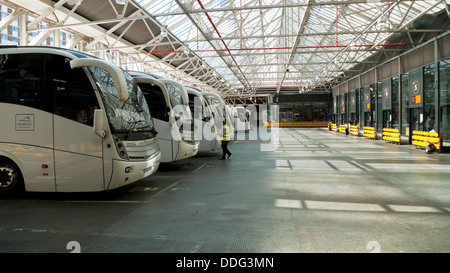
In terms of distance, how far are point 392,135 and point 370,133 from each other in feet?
15.8

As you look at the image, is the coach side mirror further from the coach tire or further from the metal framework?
the metal framework

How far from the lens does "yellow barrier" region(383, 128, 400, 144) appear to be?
19422 mm

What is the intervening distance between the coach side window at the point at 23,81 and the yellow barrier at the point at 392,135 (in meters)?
19.0

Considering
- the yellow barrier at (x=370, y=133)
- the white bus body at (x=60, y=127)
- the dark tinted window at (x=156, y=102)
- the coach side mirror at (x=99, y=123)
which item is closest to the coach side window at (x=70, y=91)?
the white bus body at (x=60, y=127)

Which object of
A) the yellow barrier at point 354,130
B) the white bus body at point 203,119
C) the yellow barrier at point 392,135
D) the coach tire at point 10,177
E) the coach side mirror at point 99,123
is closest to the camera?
the coach side mirror at point 99,123

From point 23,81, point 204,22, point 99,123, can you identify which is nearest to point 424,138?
point 204,22

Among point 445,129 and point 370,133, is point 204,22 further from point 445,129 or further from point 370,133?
point 370,133

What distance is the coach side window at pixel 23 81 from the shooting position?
6.50 m

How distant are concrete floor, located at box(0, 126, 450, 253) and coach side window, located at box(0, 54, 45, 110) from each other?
81.6 inches

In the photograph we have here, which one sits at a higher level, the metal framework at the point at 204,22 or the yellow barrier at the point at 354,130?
the metal framework at the point at 204,22

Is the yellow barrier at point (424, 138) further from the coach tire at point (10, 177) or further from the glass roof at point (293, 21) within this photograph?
the coach tire at point (10, 177)

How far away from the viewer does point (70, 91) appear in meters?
6.40

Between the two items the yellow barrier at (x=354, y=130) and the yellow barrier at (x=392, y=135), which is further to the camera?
the yellow barrier at (x=354, y=130)

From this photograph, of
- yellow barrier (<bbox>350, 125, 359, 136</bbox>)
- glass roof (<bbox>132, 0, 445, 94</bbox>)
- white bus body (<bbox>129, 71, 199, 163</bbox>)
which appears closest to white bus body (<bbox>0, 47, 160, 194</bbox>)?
white bus body (<bbox>129, 71, 199, 163</bbox>)
